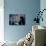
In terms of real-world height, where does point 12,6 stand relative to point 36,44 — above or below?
above

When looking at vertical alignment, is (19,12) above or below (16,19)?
above

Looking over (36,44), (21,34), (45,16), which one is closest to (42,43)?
(36,44)

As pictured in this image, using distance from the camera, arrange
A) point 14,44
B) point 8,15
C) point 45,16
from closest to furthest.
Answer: point 14,44 → point 45,16 → point 8,15

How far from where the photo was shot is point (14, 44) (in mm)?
3871

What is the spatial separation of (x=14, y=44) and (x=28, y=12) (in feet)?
6.91

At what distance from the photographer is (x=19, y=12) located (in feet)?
18.4

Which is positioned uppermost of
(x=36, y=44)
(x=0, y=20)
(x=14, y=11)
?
(x=14, y=11)

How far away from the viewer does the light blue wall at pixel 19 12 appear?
5570 mm

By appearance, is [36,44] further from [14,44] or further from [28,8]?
[28,8]

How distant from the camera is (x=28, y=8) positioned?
5.61 metres

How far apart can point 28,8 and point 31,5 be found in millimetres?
180

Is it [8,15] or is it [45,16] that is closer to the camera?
[45,16]

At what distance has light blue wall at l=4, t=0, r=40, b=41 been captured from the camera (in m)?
5.57

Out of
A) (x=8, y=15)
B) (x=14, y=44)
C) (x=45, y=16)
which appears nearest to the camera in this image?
(x=14, y=44)
